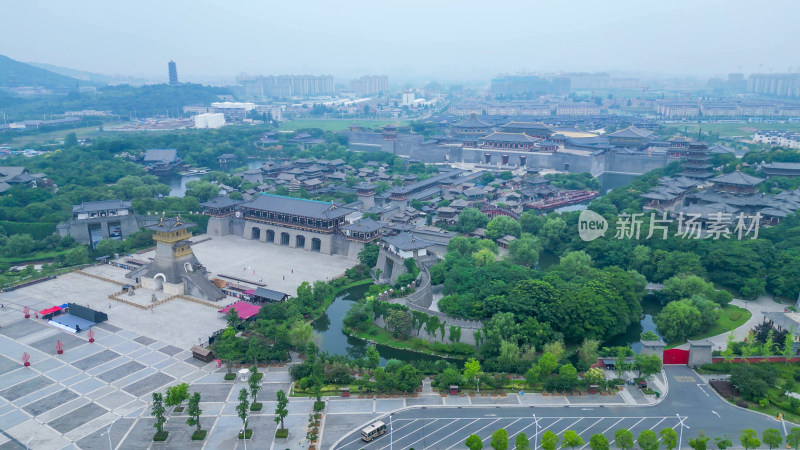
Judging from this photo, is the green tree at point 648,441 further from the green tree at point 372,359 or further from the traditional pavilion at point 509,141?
the traditional pavilion at point 509,141

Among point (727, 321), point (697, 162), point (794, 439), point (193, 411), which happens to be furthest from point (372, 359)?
point (697, 162)

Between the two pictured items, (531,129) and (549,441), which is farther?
(531,129)

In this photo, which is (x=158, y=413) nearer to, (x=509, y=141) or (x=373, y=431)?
(x=373, y=431)

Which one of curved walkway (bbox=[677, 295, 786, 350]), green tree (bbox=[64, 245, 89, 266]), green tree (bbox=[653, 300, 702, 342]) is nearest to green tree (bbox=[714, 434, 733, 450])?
curved walkway (bbox=[677, 295, 786, 350])

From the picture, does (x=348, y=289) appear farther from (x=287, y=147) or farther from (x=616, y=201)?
(x=287, y=147)

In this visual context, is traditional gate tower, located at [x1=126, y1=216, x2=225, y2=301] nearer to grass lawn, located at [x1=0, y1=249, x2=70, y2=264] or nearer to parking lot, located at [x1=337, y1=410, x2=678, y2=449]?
grass lawn, located at [x1=0, y1=249, x2=70, y2=264]

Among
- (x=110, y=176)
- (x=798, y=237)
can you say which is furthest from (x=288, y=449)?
(x=110, y=176)

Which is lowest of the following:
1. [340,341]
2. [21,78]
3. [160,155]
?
[340,341]
